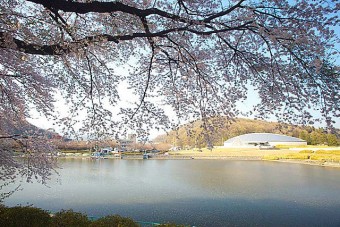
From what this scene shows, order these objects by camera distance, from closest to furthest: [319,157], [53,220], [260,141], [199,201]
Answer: [53,220] → [199,201] → [319,157] → [260,141]

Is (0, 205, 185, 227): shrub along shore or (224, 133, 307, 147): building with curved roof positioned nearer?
(0, 205, 185, 227): shrub along shore

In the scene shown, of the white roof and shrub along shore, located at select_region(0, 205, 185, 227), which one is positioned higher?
the white roof

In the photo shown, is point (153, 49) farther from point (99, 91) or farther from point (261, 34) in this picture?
point (261, 34)

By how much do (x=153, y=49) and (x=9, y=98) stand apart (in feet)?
7.90

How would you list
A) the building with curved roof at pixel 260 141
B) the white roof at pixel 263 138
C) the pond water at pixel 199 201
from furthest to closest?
the white roof at pixel 263 138 < the building with curved roof at pixel 260 141 < the pond water at pixel 199 201

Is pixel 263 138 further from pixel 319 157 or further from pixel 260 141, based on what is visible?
pixel 319 157

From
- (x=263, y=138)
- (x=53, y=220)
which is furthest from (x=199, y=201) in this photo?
(x=263, y=138)

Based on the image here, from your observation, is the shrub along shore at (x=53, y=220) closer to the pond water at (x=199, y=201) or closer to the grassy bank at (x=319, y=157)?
the pond water at (x=199, y=201)

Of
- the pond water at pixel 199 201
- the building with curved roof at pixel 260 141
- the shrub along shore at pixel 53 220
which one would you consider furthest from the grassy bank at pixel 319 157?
the shrub along shore at pixel 53 220

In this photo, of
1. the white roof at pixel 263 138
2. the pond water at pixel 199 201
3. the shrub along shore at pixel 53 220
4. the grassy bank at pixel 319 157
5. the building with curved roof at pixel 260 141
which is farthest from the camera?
the white roof at pixel 263 138

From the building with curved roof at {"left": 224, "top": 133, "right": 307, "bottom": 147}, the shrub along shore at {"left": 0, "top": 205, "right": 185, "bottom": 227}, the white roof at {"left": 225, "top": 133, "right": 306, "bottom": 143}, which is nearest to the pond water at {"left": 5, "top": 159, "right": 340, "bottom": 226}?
the shrub along shore at {"left": 0, "top": 205, "right": 185, "bottom": 227}

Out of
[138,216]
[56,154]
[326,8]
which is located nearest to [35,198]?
[138,216]

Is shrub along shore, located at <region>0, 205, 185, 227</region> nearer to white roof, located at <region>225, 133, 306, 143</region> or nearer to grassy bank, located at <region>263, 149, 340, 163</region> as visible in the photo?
grassy bank, located at <region>263, 149, 340, 163</region>

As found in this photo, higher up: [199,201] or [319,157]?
[319,157]
